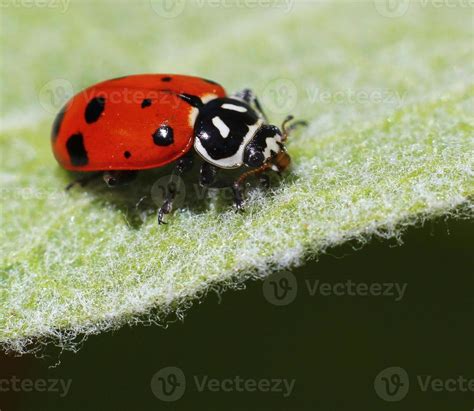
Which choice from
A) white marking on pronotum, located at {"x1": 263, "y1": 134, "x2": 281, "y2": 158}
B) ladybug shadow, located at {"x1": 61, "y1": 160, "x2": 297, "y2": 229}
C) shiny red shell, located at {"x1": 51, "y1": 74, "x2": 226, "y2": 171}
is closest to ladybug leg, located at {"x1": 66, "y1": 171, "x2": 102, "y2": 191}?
ladybug shadow, located at {"x1": 61, "y1": 160, "x2": 297, "y2": 229}

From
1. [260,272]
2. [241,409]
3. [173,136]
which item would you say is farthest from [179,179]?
[241,409]

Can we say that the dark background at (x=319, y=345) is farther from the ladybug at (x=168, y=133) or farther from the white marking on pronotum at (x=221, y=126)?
the white marking on pronotum at (x=221, y=126)

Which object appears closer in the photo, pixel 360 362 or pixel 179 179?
pixel 360 362

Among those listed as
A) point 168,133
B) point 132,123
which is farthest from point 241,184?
point 132,123

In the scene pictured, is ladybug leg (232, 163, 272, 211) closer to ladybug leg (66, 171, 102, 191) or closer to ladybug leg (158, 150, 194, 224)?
ladybug leg (158, 150, 194, 224)

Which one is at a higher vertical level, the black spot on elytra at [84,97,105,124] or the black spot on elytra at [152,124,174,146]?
the black spot on elytra at [84,97,105,124]

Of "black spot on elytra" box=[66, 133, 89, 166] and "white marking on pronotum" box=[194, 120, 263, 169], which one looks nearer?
"white marking on pronotum" box=[194, 120, 263, 169]

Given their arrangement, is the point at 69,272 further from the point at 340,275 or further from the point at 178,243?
the point at 340,275

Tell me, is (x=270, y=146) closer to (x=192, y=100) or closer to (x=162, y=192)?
(x=192, y=100)
